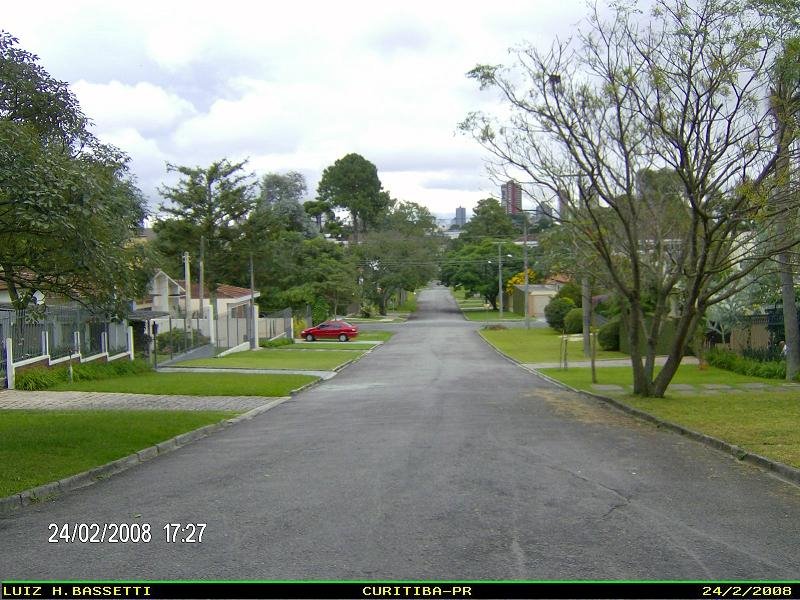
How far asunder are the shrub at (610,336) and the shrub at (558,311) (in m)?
15.8

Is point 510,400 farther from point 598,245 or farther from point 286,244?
point 286,244

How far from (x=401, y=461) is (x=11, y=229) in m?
Answer: 5.63

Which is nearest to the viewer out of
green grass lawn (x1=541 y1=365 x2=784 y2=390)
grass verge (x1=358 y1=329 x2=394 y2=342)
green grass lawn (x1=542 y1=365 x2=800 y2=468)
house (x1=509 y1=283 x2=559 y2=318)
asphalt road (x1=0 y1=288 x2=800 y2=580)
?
asphalt road (x1=0 y1=288 x2=800 y2=580)

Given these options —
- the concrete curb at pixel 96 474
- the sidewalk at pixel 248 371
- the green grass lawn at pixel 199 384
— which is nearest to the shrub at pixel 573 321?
the sidewalk at pixel 248 371

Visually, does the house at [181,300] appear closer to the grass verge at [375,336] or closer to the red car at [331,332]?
the red car at [331,332]

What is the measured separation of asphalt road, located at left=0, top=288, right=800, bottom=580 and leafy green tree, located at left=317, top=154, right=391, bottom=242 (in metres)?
79.3

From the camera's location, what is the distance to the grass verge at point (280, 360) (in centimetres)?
3322

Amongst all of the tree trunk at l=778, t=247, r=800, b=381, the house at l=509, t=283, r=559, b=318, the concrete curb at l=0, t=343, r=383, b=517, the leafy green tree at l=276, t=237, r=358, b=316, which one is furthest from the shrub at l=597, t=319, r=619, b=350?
the house at l=509, t=283, r=559, b=318

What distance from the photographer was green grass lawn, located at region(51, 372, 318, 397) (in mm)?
22328

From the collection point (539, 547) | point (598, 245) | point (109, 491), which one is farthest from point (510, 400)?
point (539, 547)

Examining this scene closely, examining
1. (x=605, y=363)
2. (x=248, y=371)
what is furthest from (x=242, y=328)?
(x=605, y=363)

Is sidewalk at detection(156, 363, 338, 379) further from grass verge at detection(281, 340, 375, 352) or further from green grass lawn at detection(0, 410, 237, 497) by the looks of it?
grass verge at detection(281, 340, 375, 352)

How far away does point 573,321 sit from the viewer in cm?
5406

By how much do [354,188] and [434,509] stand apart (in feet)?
289
